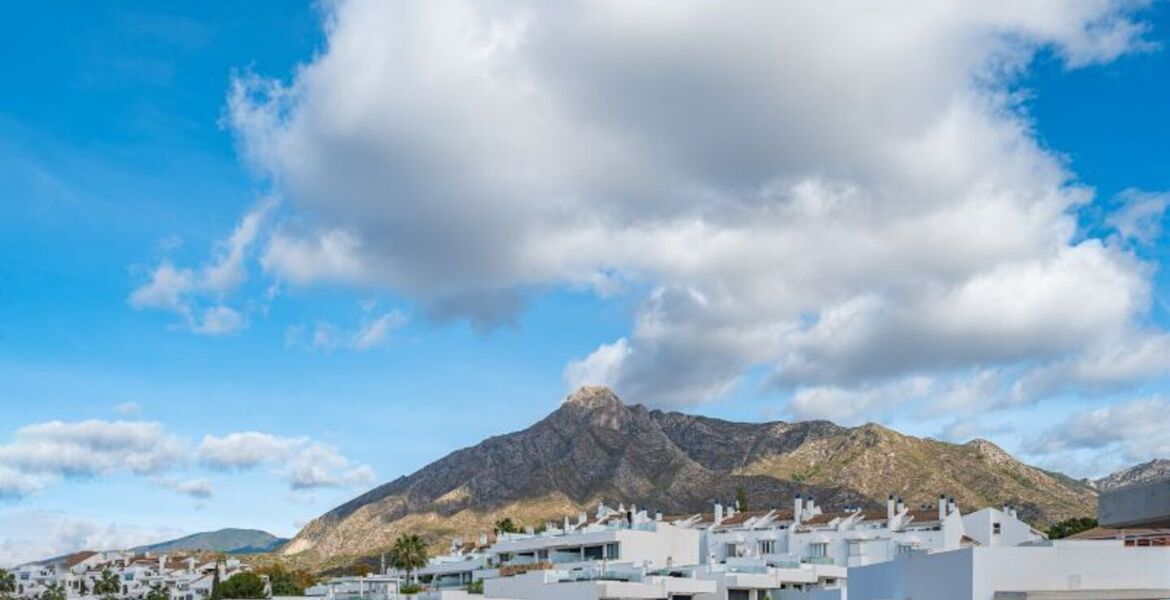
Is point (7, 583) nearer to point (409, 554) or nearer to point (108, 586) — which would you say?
point (108, 586)

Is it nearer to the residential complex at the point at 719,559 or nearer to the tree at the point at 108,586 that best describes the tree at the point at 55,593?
the tree at the point at 108,586

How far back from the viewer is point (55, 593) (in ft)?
554

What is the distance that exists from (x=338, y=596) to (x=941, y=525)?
56.6 meters

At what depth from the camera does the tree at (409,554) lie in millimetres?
133500

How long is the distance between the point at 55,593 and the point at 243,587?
4227cm

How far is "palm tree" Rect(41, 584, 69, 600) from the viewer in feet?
539

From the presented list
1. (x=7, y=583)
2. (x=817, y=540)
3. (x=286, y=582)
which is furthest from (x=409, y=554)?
(x=7, y=583)

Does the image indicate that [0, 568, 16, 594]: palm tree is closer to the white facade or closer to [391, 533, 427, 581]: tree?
[391, 533, 427, 581]: tree

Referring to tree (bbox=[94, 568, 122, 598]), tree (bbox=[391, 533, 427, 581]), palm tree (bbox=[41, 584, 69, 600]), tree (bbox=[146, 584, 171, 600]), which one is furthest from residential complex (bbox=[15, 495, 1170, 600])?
tree (bbox=[94, 568, 122, 598])

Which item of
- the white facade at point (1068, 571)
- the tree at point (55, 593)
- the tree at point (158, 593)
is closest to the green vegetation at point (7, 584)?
the tree at point (55, 593)

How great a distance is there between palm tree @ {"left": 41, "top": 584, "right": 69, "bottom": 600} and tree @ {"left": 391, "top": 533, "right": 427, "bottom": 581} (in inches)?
2200

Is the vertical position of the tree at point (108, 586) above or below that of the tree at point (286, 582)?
below

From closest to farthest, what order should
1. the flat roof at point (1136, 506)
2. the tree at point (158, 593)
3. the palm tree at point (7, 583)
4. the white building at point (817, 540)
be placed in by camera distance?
the flat roof at point (1136, 506) < the white building at point (817, 540) < the tree at point (158, 593) < the palm tree at point (7, 583)

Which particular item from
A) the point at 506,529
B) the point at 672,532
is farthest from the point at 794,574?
the point at 506,529
